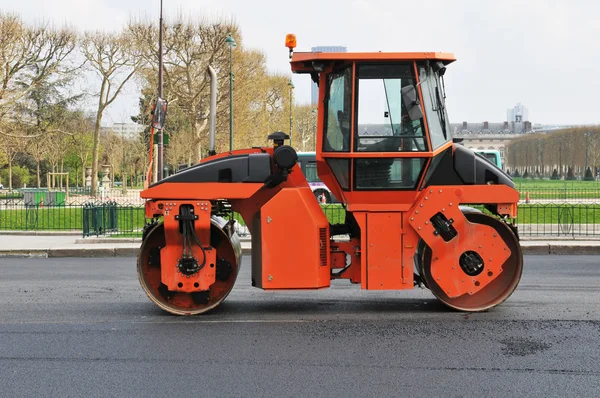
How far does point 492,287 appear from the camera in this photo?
764cm

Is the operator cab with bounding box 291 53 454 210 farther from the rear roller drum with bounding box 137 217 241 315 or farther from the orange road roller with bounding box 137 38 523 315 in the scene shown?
the rear roller drum with bounding box 137 217 241 315

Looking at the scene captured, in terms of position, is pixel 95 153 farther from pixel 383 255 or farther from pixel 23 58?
pixel 383 255

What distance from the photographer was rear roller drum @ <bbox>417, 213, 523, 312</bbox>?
7512 mm

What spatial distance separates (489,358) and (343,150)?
2556 millimetres

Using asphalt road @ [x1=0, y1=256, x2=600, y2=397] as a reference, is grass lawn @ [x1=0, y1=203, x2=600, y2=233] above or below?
above

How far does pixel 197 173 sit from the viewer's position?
7.43m


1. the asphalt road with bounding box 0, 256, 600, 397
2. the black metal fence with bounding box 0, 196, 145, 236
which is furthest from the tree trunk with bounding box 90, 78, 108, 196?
the asphalt road with bounding box 0, 256, 600, 397

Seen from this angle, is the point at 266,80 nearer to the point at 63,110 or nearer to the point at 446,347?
the point at 63,110

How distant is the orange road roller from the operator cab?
11 millimetres

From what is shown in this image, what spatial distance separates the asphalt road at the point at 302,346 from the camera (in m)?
5.16

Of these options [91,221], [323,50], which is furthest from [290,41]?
[91,221]

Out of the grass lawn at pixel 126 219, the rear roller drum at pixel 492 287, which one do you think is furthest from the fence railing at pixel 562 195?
the rear roller drum at pixel 492 287

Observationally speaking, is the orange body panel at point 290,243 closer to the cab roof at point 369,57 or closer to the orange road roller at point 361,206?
the orange road roller at point 361,206

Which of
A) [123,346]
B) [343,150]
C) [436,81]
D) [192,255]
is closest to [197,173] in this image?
[192,255]
